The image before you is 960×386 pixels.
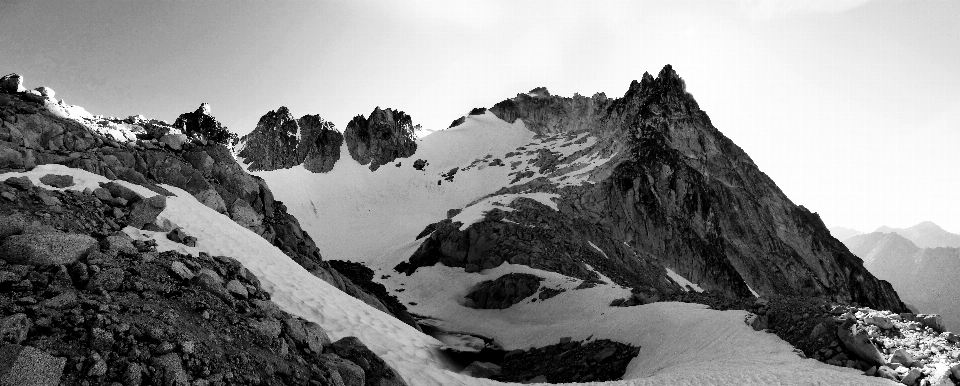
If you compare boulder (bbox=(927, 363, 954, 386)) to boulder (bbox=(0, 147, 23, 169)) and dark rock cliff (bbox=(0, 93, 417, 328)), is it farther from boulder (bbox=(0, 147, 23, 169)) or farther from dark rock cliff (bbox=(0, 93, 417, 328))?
boulder (bbox=(0, 147, 23, 169))

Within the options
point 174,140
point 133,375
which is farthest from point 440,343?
point 174,140

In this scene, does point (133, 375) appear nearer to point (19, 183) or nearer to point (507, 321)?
point (19, 183)

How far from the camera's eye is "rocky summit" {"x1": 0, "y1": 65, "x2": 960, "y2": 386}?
7.62 meters

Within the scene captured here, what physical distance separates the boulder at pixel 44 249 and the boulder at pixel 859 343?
20029 millimetres

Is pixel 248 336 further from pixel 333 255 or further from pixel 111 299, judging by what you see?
pixel 333 255

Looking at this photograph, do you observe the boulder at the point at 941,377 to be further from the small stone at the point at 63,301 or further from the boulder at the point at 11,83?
the boulder at the point at 11,83

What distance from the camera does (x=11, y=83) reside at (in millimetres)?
20125

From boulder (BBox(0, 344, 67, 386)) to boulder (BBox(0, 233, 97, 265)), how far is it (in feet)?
9.19

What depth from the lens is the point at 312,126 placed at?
9394 cm

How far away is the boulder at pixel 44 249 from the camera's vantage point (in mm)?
7703

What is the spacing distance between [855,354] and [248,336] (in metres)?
17.3

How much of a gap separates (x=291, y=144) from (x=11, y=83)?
74.1 metres

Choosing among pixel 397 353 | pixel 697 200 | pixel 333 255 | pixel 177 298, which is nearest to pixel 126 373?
pixel 177 298

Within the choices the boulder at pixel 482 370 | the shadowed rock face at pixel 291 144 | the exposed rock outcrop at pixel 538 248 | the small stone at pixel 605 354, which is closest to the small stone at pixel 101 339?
the boulder at pixel 482 370
